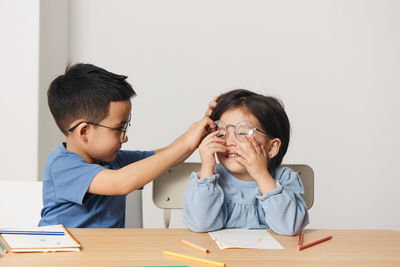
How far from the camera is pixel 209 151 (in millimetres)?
1416

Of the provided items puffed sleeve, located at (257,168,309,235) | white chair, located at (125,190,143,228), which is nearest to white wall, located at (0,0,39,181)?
white chair, located at (125,190,143,228)

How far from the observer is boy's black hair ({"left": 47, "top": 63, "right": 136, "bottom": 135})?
5.21 feet

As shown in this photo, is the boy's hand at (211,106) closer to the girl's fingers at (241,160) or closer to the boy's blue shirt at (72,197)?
the girl's fingers at (241,160)

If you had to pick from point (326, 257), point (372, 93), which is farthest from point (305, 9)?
point (326, 257)

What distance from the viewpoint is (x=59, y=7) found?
2648mm

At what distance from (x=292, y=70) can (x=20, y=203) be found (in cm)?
188

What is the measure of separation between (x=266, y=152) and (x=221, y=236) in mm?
385

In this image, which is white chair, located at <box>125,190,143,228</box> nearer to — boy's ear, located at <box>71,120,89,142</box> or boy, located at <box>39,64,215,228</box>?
boy, located at <box>39,64,215,228</box>

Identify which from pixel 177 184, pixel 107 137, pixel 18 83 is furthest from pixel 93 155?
pixel 18 83

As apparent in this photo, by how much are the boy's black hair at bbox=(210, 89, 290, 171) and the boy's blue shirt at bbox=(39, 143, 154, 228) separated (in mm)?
445

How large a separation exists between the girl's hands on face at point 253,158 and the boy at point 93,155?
14 centimetres

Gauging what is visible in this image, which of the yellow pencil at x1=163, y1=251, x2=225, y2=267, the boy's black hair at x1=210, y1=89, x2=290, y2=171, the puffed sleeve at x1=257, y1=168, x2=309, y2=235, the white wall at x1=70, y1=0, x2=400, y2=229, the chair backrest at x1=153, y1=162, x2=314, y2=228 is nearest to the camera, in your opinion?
the yellow pencil at x1=163, y1=251, x2=225, y2=267

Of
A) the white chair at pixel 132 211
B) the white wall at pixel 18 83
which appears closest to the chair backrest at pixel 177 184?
the white chair at pixel 132 211

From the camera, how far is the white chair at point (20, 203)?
1578mm
